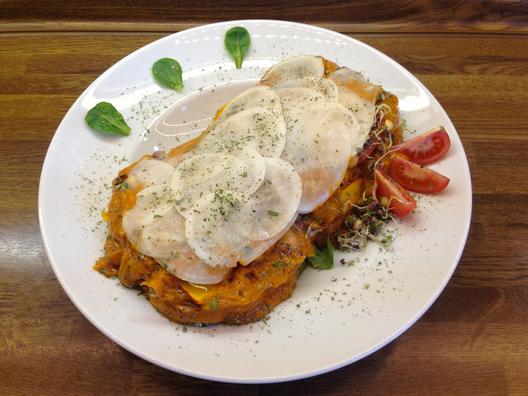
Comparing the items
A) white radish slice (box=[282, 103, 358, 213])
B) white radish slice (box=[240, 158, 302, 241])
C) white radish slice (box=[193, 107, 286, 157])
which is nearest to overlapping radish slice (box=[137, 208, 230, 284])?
white radish slice (box=[240, 158, 302, 241])

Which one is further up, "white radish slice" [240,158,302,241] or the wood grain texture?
the wood grain texture

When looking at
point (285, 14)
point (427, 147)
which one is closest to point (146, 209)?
point (427, 147)

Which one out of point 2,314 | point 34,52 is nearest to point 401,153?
point 2,314

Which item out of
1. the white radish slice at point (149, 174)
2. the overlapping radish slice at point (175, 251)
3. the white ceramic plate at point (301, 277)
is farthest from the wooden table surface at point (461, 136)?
the white radish slice at point (149, 174)

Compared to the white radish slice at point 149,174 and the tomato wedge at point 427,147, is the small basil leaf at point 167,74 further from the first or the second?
the tomato wedge at point 427,147

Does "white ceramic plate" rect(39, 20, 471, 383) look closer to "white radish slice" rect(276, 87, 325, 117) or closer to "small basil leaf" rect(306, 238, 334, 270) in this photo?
"small basil leaf" rect(306, 238, 334, 270)

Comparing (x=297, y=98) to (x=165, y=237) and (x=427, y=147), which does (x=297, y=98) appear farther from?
(x=165, y=237)
